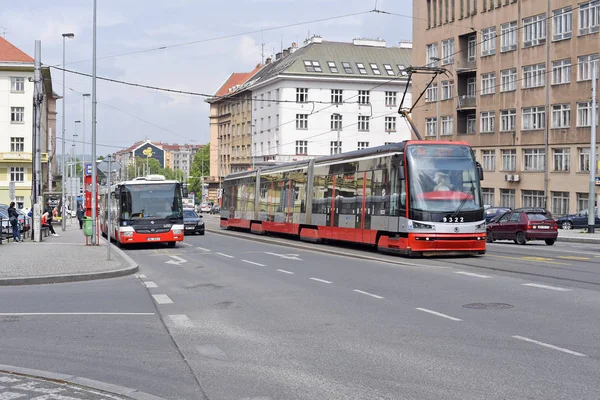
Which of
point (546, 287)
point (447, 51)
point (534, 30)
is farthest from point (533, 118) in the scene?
point (546, 287)

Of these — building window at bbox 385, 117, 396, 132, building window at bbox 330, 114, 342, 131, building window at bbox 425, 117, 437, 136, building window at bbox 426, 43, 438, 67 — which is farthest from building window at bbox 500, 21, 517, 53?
building window at bbox 385, 117, 396, 132

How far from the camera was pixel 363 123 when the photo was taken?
101 metres

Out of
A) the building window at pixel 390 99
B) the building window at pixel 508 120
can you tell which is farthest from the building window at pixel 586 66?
the building window at pixel 390 99

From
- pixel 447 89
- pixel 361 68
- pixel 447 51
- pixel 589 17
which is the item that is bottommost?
pixel 447 89

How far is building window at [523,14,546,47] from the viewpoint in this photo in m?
57.0

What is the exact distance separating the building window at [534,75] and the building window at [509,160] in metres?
4.94

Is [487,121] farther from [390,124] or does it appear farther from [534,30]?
[390,124]

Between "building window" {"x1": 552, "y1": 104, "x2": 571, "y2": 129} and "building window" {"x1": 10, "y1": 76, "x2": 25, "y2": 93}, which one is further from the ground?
"building window" {"x1": 10, "y1": 76, "x2": 25, "y2": 93}

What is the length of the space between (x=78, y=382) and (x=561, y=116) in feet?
173

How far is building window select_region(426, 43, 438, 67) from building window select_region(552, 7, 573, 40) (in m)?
13.8

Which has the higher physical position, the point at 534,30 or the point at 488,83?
the point at 534,30

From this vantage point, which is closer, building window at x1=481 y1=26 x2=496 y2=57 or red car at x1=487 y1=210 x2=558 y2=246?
red car at x1=487 y1=210 x2=558 y2=246

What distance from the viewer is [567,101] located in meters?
55.5

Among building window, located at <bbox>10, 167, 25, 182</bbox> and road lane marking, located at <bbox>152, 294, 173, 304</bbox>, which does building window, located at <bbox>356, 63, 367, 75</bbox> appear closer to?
building window, located at <bbox>10, 167, 25, 182</bbox>
